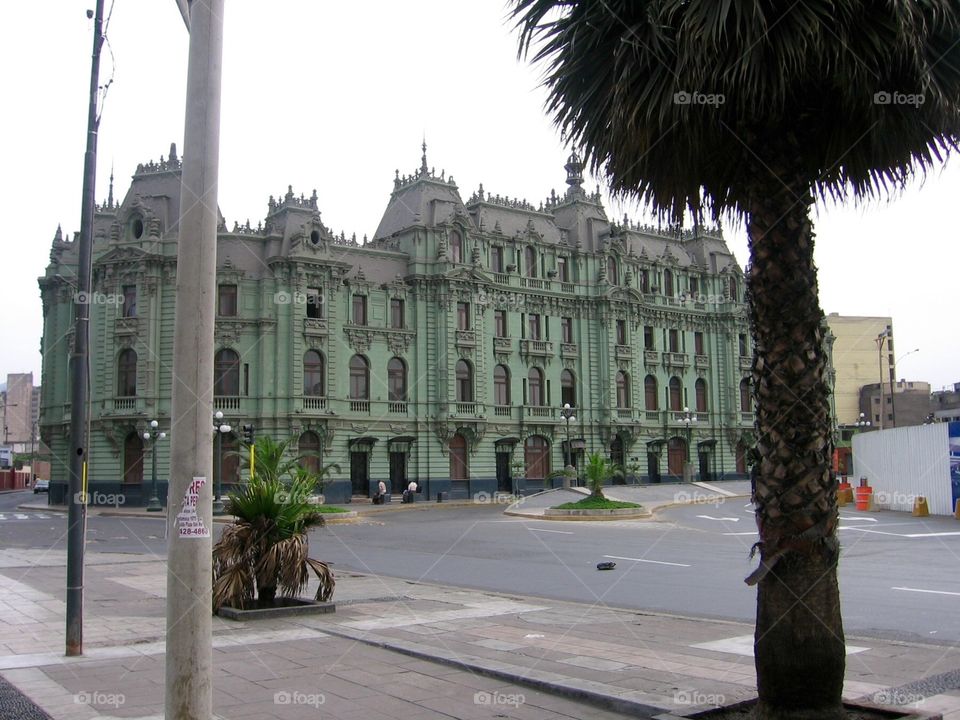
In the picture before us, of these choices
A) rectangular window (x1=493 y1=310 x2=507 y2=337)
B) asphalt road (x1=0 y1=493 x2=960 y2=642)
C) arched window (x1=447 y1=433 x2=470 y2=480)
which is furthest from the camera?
rectangular window (x1=493 y1=310 x2=507 y2=337)

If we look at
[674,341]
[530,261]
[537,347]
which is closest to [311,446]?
[537,347]

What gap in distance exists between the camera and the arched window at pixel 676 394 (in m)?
68.8

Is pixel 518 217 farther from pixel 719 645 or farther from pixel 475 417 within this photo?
pixel 719 645

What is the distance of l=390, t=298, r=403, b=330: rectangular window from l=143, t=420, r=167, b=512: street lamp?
14.4m

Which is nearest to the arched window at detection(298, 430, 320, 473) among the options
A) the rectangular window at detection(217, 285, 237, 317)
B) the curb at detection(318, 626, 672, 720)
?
the rectangular window at detection(217, 285, 237, 317)

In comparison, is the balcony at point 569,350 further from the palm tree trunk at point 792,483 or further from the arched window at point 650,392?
the palm tree trunk at point 792,483

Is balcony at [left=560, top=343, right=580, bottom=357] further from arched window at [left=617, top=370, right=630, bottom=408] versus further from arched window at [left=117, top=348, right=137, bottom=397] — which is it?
arched window at [left=117, top=348, right=137, bottom=397]

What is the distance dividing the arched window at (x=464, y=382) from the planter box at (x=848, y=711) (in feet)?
164

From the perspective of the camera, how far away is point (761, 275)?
23.4 feet

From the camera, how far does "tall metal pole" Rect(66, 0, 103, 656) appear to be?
33.1 ft

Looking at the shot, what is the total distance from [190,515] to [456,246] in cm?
5170

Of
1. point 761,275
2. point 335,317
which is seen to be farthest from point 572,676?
point 335,317

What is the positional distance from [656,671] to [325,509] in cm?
3126

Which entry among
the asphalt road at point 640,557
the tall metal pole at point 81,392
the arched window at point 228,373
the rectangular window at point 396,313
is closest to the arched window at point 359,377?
the rectangular window at point 396,313
